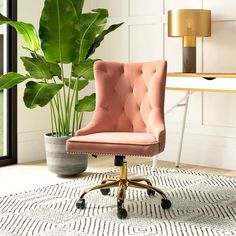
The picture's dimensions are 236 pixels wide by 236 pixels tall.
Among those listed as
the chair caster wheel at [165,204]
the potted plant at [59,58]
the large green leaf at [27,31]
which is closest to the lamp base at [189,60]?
the potted plant at [59,58]

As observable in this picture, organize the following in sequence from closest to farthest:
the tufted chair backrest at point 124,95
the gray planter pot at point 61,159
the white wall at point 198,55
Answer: the tufted chair backrest at point 124,95 < the gray planter pot at point 61,159 < the white wall at point 198,55

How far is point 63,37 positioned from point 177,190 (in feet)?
4.46

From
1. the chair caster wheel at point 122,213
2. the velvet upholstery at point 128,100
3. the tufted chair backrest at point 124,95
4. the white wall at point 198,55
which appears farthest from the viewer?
the white wall at point 198,55

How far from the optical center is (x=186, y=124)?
15.3 ft

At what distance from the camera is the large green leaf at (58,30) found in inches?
150

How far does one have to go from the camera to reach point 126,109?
353 centimetres

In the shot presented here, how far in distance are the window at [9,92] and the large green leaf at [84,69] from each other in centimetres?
80

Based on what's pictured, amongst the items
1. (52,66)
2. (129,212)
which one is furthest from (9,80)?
(129,212)

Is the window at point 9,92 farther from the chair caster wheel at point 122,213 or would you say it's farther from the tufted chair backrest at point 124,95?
the chair caster wheel at point 122,213

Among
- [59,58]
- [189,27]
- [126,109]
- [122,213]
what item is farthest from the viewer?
[189,27]

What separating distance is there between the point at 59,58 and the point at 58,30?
22 cm

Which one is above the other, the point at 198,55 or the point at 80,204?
the point at 198,55

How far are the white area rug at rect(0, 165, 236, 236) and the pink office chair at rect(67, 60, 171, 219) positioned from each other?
107 mm

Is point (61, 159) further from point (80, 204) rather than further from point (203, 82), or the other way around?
point (203, 82)
